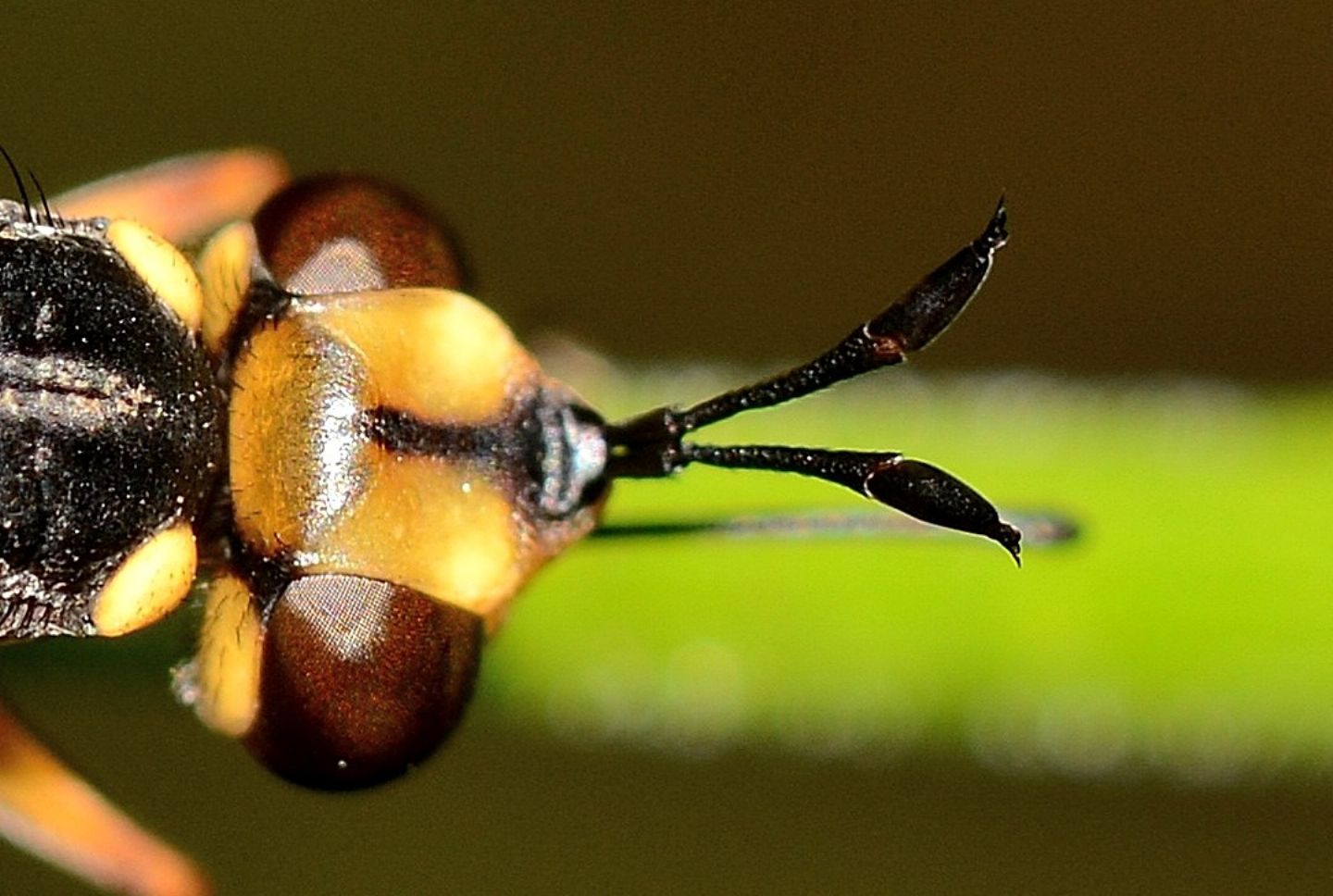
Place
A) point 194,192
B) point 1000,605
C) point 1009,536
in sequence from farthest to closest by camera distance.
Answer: point 194,192, point 1000,605, point 1009,536

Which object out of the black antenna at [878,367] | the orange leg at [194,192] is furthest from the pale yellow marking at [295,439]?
the orange leg at [194,192]

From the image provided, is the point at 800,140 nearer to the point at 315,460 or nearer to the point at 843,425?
the point at 843,425

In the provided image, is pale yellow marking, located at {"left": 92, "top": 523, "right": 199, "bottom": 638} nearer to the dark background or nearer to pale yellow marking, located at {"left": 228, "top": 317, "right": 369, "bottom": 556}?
pale yellow marking, located at {"left": 228, "top": 317, "right": 369, "bottom": 556}

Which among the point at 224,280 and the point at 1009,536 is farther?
the point at 224,280

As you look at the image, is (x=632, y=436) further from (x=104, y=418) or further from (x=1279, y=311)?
(x=1279, y=311)

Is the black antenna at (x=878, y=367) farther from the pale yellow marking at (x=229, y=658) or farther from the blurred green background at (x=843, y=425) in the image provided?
the blurred green background at (x=843, y=425)

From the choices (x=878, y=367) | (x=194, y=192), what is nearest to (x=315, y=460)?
(x=878, y=367)
